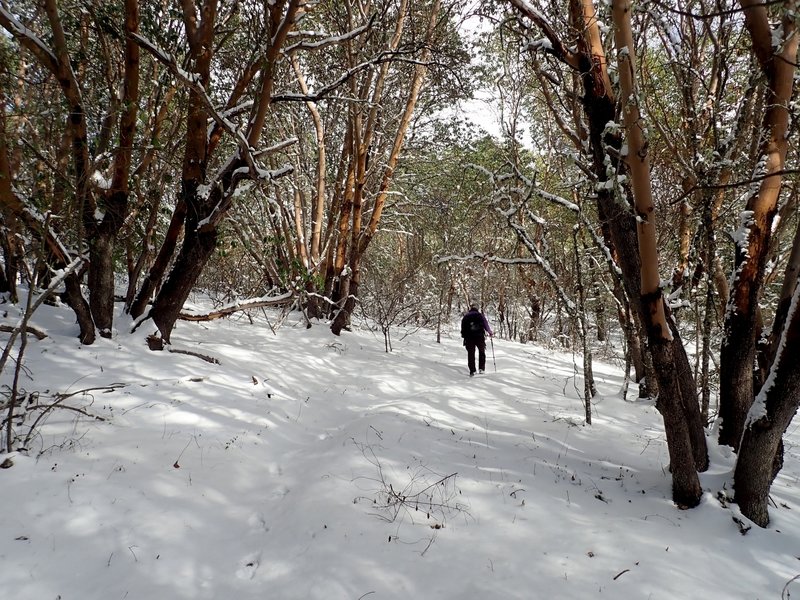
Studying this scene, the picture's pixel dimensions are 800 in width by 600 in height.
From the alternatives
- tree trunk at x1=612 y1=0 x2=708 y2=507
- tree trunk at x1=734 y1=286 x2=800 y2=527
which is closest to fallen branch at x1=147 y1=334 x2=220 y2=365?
tree trunk at x1=612 y1=0 x2=708 y2=507

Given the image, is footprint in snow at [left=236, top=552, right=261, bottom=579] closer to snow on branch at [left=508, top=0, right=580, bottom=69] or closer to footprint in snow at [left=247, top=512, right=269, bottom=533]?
footprint in snow at [left=247, top=512, right=269, bottom=533]

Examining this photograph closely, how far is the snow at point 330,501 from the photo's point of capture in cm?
272

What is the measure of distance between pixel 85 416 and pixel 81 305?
76.1 inches

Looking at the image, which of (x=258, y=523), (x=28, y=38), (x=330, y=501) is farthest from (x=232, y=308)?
(x=330, y=501)

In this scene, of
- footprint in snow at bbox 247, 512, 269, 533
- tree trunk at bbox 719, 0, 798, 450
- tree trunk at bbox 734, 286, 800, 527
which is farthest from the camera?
tree trunk at bbox 719, 0, 798, 450

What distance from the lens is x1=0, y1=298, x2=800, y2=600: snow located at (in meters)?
2.72

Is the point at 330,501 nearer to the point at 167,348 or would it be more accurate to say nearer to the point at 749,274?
the point at 167,348

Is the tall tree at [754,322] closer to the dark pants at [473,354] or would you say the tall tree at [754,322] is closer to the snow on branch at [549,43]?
the snow on branch at [549,43]

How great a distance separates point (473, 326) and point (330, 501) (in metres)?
6.55

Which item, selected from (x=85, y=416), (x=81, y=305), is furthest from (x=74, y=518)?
(x=81, y=305)

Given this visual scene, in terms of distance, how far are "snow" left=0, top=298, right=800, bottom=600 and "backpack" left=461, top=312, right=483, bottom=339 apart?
3.24 meters

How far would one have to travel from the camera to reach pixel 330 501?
141 inches

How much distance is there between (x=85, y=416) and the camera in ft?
13.7

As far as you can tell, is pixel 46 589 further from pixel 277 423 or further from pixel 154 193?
pixel 154 193
